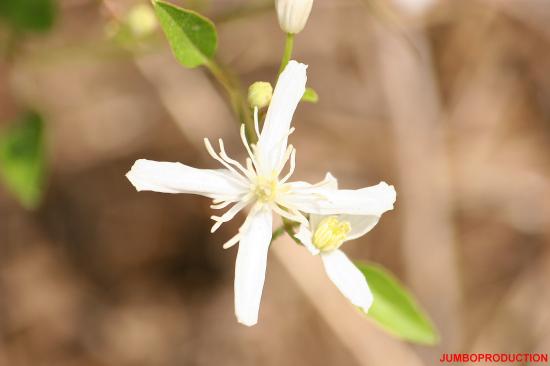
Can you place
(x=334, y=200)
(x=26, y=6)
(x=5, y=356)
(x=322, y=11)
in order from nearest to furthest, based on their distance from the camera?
(x=334, y=200), (x=26, y=6), (x=5, y=356), (x=322, y=11)

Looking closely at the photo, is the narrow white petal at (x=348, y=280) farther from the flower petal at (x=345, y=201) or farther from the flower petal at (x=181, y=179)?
the flower petal at (x=181, y=179)

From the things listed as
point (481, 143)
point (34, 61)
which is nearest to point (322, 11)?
point (481, 143)

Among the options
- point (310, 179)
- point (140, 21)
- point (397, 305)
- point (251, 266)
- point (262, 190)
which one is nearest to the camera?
point (251, 266)

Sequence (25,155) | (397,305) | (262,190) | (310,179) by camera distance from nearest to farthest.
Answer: (262,190) → (397,305) → (25,155) → (310,179)

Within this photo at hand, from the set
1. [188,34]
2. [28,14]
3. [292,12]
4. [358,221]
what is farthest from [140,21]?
[358,221]

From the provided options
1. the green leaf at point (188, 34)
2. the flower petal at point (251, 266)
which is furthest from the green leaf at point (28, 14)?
the flower petal at point (251, 266)

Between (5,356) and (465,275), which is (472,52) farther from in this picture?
(5,356)

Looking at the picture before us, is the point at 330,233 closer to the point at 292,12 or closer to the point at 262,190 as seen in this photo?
the point at 262,190
